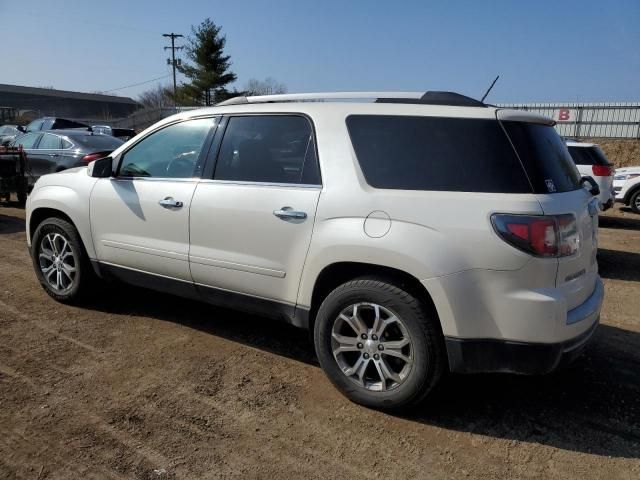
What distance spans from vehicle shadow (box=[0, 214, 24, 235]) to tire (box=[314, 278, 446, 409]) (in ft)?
23.1

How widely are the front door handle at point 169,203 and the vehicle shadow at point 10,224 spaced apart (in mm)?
5634

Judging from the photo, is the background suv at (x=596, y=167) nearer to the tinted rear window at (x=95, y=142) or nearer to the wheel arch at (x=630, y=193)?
the wheel arch at (x=630, y=193)

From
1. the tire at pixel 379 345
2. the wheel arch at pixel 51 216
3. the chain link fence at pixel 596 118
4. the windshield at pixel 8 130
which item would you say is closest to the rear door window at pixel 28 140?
the wheel arch at pixel 51 216

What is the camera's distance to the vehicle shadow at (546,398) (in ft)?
9.66

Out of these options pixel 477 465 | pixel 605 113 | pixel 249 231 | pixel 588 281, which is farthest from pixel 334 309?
pixel 605 113

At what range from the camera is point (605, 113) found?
79.6 ft

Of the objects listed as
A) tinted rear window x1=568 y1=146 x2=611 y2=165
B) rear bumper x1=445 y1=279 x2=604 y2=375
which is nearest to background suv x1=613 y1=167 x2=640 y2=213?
tinted rear window x1=568 y1=146 x2=611 y2=165

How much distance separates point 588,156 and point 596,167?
335mm

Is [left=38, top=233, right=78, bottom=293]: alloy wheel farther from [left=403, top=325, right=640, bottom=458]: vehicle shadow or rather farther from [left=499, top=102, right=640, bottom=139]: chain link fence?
[left=499, top=102, right=640, bottom=139]: chain link fence

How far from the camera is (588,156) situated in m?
10.0

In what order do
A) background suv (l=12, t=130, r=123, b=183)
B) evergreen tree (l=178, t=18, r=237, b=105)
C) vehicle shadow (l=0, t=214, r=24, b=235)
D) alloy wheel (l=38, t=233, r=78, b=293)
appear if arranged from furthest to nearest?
1. evergreen tree (l=178, t=18, r=237, b=105)
2. background suv (l=12, t=130, r=123, b=183)
3. vehicle shadow (l=0, t=214, r=24, b=235)
4. alloy wheel (l=38, t=233, r=78, b=293)

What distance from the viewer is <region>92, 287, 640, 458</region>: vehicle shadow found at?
9.66ft

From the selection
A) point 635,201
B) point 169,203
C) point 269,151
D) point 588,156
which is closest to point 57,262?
point 169,203

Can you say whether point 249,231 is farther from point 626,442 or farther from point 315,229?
point 626,442
